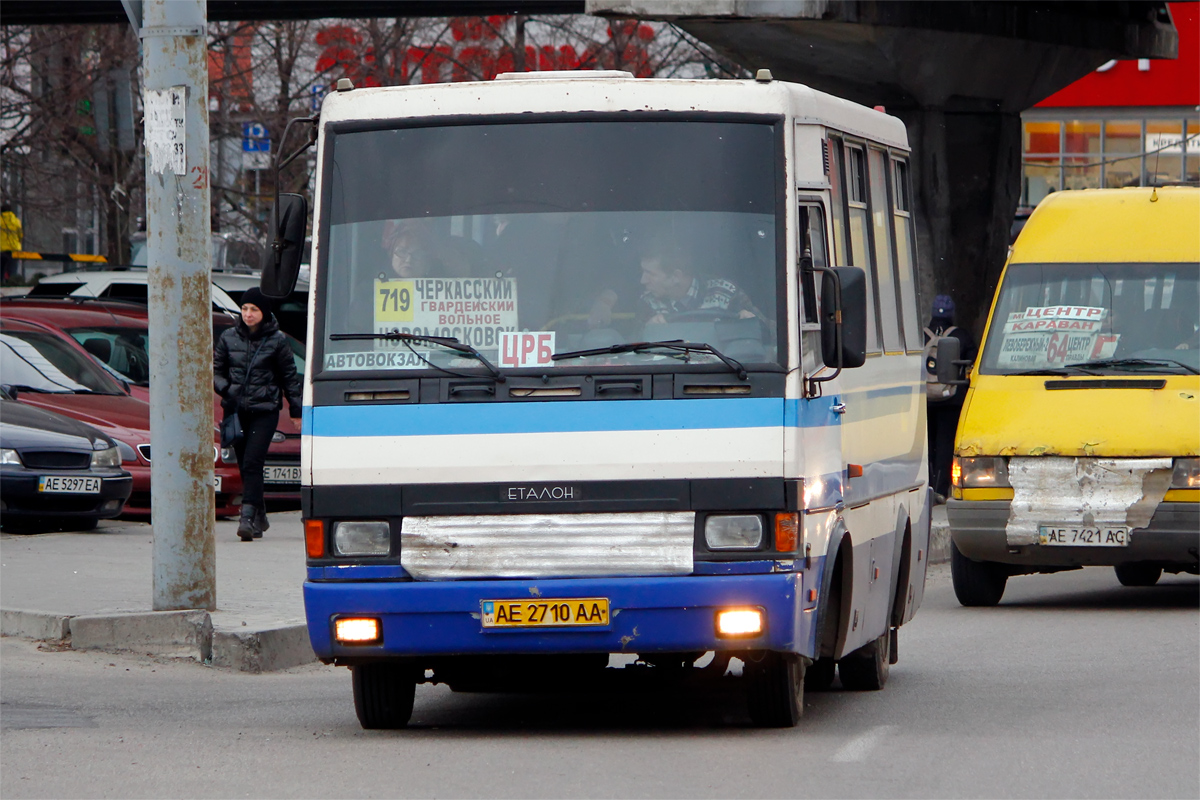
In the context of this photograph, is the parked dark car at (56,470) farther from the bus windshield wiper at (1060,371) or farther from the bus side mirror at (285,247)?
the bus side mirror at (285,247)

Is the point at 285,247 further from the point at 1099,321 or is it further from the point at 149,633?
the point at 1099,321

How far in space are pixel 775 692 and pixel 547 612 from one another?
1.11 m

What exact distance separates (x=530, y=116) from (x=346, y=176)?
→ 0.74m

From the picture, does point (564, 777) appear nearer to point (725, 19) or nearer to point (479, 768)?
point (479, 768)

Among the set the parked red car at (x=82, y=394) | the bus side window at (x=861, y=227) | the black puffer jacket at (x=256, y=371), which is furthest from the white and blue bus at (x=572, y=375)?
the parked red car at (x=82, y=394)

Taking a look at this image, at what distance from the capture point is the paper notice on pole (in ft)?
35.6

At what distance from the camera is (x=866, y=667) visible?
9617mm

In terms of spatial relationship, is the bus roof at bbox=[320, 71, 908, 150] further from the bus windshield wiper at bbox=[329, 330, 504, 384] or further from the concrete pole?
the concrete pole

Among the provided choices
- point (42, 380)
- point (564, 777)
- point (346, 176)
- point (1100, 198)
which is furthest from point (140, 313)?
point (564, 777)

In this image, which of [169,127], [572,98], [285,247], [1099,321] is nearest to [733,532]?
[572,98]

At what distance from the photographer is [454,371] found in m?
7.62

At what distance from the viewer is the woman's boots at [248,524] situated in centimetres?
1596

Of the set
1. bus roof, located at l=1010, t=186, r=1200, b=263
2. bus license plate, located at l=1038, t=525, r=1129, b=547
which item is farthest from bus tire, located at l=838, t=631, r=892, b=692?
bus roof, located at l=1010, t=186, r=1200, b=263

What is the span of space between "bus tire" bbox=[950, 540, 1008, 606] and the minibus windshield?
1236 mm
